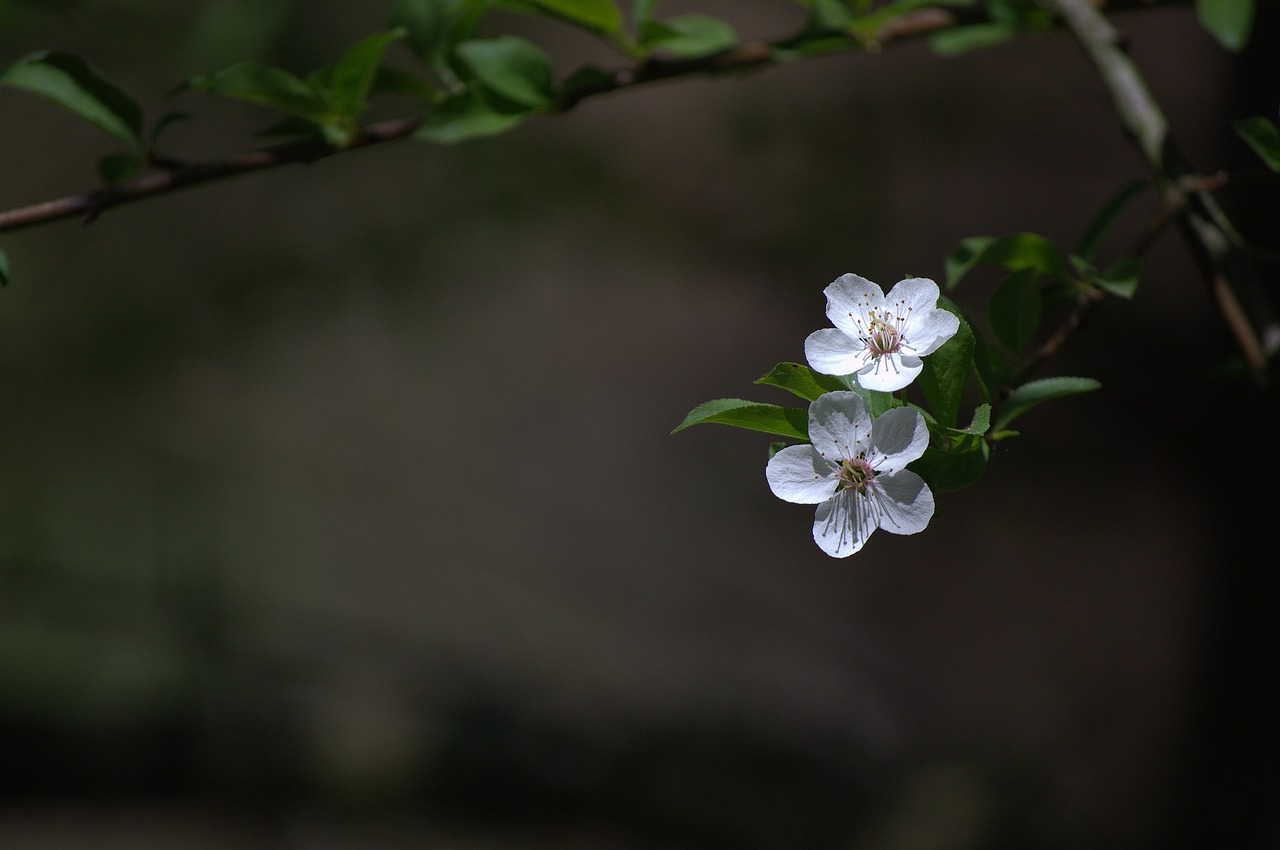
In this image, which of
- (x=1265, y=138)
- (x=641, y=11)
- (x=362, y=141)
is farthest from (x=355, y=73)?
(x=1265, y=138)

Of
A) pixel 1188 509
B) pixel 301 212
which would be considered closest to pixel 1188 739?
pixel 1188 509

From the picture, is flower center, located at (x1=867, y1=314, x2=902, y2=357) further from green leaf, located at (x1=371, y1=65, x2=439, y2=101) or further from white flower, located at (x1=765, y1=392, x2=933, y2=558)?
green leaf, located at (x1=371, y1=65, x2=439, y2=101)

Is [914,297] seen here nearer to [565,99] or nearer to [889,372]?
[889,372]

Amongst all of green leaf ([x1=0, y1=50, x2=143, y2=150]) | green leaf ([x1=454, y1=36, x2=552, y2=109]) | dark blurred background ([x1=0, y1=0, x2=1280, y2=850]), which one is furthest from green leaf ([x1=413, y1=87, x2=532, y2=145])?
dark blurred background ([x1=0, y1=0, x2=1280, y2=850])

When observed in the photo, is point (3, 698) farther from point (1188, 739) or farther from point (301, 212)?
point (1188, 739)

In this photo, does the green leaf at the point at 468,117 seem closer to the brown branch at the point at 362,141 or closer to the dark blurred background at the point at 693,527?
the brown branch at the point at 362,141

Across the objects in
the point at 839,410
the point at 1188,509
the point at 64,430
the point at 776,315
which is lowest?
the point at 839,410
